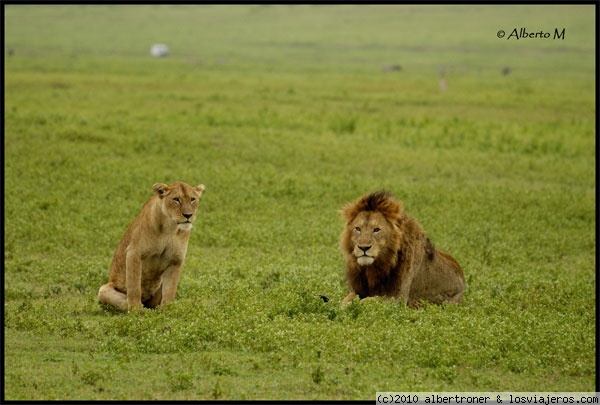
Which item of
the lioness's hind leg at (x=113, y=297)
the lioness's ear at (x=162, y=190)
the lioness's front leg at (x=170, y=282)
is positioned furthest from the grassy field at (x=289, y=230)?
the lioness's ear at (x=162, y=190)

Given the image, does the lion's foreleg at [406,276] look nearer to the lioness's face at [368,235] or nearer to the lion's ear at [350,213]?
the lioness's face at [368,235]

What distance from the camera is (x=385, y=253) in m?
11.6

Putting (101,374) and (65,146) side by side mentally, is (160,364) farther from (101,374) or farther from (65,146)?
(65,146)

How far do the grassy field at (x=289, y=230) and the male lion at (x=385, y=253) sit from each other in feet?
1.89

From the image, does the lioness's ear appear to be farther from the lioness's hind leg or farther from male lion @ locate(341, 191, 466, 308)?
male lion @ locate(341, 191, 466, 308)

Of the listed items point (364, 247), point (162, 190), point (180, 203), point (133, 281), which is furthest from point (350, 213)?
point (133, 281)

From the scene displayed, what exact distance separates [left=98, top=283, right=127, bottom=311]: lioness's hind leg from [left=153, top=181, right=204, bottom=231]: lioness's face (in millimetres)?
1229

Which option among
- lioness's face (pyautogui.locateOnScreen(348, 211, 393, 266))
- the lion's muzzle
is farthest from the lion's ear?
the lion's muzzle

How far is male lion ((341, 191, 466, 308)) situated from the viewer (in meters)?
11.5

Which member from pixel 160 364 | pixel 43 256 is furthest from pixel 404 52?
pixel 160 364

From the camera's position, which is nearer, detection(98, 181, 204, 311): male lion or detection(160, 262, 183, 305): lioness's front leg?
detection(98, 181, 204, 311): male lion

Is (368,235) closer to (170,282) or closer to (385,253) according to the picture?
(385,253)

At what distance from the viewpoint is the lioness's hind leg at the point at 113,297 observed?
37.7 feet

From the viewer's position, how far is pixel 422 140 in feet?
96.8
